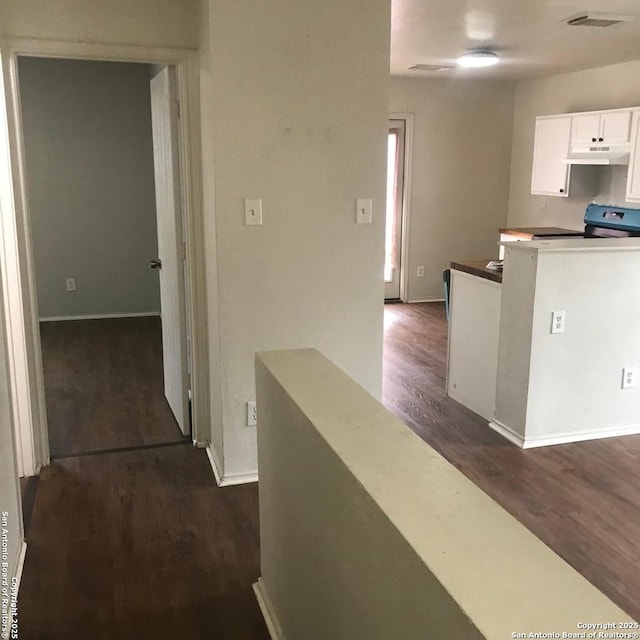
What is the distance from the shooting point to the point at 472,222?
25.1 ft

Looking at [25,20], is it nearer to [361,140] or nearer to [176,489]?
[361,140]

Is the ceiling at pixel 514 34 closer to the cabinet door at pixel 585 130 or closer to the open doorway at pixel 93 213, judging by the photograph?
the cabinet door at pixel 585 130

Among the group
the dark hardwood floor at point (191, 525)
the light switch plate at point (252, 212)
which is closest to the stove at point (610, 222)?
the dark hardwood floor at point (191, 525)

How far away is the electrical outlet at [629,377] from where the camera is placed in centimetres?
388

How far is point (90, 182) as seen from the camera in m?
6.52

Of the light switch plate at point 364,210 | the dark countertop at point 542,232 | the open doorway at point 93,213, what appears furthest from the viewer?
the dark countertop at point 542,232

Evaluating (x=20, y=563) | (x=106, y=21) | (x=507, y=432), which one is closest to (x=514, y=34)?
(x=507, y=432)

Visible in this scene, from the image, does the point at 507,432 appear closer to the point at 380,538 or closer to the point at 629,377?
the point at 629,377

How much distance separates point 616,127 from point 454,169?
2064 millimetres

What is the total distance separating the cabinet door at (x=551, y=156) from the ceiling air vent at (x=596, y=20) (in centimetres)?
199

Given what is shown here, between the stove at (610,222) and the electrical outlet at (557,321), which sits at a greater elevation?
the stove at (610,222)

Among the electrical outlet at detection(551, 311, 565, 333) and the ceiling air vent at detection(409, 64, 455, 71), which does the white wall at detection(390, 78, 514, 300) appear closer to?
the ceiling air vent at detection(409, 64, 455, 71)

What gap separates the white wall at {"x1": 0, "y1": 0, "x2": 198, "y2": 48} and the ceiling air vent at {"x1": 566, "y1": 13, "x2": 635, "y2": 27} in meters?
2.40

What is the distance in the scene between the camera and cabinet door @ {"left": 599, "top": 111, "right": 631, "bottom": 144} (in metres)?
5.57
